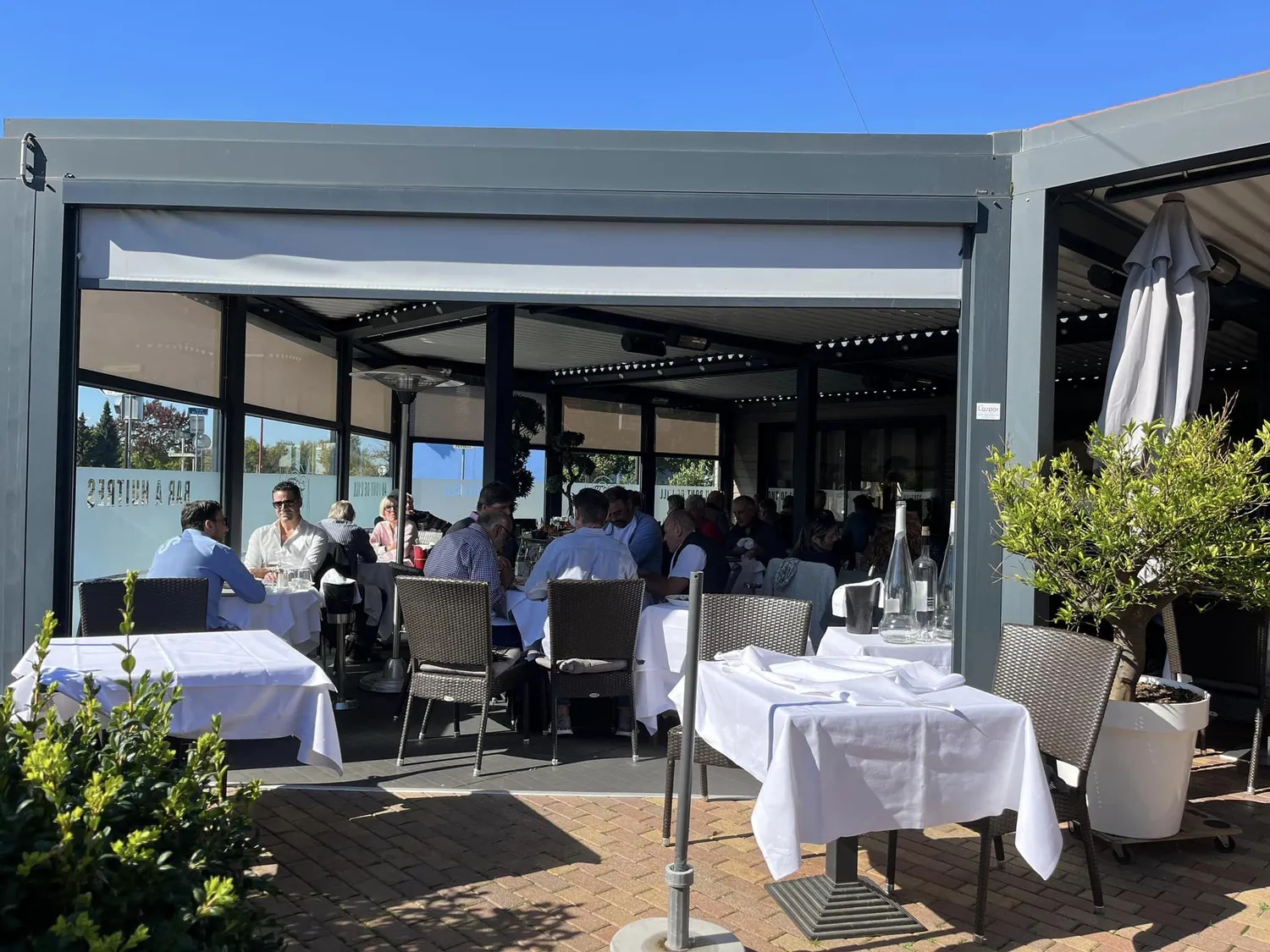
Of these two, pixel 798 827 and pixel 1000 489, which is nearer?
pixel 798 827

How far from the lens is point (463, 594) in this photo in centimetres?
478

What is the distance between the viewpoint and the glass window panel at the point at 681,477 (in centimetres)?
1684

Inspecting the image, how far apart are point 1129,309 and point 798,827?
3.09 metres

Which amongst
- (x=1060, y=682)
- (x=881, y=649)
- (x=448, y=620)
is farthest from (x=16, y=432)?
(x=1060, y=682)

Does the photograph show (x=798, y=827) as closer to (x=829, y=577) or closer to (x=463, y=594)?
(x=463, y=594)

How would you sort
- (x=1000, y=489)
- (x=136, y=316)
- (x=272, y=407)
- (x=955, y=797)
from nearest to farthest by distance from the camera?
(x=955, y=797), (x=1000, y=489), (x=136, y=316), (x=272, y=407)

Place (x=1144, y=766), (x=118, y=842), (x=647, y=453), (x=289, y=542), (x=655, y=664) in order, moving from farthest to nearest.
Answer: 1. (x=647, y=453)
2. (x=289, y=542)
3. (x=655, y=664)
4. (x=1144, y=766)
5. (x=118, y=842)

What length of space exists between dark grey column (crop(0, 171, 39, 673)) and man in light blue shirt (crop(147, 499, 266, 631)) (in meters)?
0.52

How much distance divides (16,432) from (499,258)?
2.41 m

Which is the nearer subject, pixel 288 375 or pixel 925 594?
pixel 925 594

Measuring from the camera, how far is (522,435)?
12.3 m

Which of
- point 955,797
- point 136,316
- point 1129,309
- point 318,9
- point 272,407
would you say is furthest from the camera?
point 318,9

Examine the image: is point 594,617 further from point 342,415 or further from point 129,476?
point 342,415

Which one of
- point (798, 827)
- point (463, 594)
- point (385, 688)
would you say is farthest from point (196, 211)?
point (798, 827)
